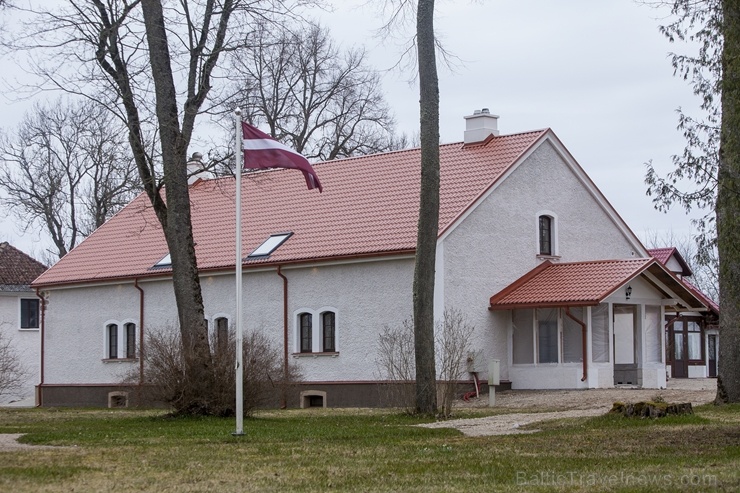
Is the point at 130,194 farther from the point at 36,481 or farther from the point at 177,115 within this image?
the point at 36,481

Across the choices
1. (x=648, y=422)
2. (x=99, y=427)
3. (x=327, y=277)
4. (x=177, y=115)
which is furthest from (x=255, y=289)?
(x=648, y=422)

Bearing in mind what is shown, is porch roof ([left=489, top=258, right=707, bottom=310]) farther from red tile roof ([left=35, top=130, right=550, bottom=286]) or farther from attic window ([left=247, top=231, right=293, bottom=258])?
attic window ([left=247, top=231, right=293, bottom=258])

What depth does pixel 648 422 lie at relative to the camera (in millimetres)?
18953

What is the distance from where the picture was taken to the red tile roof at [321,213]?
3238cm

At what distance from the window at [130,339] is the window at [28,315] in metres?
13.1

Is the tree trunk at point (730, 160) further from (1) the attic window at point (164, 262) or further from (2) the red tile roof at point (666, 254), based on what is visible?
(2) the red tile roof at point (666, 254)

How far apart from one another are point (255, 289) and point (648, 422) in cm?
1745

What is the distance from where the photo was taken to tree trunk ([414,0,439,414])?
72.8ft

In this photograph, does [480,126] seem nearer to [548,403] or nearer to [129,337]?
[548,403]

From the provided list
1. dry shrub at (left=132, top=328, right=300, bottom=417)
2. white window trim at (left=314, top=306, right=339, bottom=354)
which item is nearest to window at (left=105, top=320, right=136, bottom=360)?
white window trim at (left=314, top=306, right=339, bottom=354)

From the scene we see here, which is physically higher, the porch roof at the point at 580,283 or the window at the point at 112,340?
the porch roof at the point at 580,283

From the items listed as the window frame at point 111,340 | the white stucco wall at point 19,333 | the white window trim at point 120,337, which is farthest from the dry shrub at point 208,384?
the white stucco wall at point 19,333

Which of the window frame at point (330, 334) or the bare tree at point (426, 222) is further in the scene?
the window frame at point (330, 334)

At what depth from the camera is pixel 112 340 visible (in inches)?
1539
